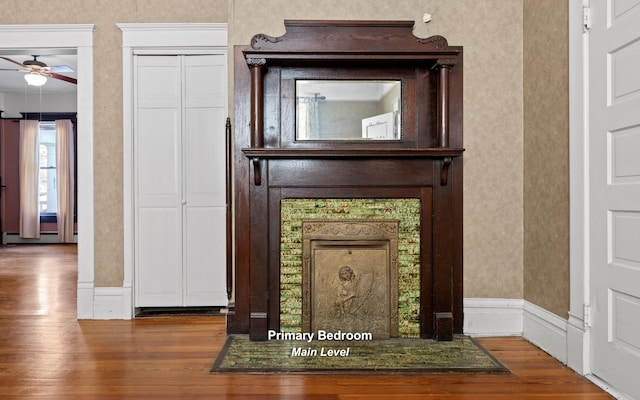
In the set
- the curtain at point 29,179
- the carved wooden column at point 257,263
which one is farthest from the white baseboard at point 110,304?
the curtain at point 29,179

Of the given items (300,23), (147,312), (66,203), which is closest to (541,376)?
(300,23)

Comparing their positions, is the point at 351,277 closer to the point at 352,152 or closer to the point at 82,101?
the point at 352,152

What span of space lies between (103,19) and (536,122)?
10.2 ft

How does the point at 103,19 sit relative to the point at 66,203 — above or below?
above

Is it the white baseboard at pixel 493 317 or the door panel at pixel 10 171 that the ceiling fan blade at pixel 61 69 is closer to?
the door panel at pixel 10 171

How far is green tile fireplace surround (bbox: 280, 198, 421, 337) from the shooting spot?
297 cm

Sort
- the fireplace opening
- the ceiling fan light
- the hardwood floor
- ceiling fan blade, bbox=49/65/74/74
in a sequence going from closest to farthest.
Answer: the hardwood floor < the fireplace opening < the ceiling fan light < ceiling fan blade, bbox=49/65/74/74

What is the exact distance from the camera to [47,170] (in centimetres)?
914

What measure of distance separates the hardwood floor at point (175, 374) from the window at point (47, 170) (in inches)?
249

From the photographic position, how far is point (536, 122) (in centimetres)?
287

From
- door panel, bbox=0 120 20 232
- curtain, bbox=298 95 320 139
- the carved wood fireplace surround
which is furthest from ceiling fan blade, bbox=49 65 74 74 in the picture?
curtain, bbox=298 95 320 139

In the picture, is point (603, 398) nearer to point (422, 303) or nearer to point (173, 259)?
point (422, 303)

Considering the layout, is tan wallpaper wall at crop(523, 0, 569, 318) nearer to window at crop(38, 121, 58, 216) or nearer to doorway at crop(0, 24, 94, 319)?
doorway at crop(0, 24, 94, 319)

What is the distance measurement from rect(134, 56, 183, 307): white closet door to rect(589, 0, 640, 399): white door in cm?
274
